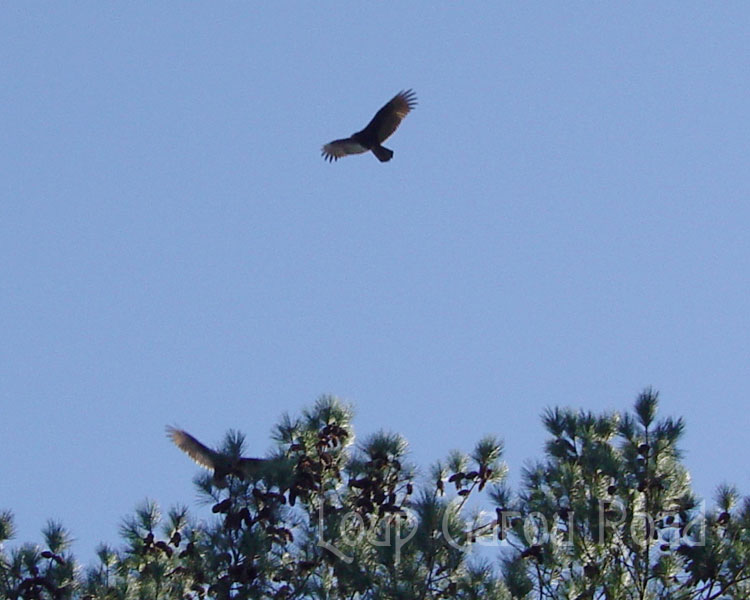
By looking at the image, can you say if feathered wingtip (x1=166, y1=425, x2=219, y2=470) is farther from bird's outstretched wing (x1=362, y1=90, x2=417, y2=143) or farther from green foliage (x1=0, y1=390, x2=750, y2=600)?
bird's outstretched wing (x1=362, y1=90, x2=417, y2=143)

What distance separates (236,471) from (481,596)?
1.55 meters

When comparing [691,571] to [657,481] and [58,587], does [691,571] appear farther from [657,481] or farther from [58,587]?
[58,587]

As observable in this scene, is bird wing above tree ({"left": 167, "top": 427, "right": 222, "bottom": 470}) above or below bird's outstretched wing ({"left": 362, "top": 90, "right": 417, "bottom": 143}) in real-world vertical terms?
below

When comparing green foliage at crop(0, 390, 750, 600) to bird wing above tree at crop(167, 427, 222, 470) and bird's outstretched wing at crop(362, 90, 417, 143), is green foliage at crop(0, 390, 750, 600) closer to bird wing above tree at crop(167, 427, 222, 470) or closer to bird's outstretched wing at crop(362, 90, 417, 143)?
bird wing above tree at crop(167, 427, 222, 470)

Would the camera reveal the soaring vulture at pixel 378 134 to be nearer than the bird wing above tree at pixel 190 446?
No

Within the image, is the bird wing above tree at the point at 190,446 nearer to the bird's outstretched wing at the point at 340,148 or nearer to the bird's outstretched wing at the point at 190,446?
the bird's outstretched wing at the point at 190,446

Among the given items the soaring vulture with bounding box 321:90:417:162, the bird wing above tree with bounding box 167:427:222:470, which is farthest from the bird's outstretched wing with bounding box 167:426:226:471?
the soaring vulture with bounding box 321:90:417:162

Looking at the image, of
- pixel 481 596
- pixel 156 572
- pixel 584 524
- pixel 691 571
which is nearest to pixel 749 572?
pixel 691 571

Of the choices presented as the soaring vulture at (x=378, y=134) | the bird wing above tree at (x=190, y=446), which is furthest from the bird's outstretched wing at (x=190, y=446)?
the soaring vulture at (x=378, y=134)

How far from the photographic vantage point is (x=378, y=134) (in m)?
15.5

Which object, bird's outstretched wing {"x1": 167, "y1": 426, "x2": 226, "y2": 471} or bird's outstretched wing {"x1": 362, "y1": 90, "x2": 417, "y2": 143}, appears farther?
bird's outstretched wing {"x1": 362, "y1": 90, "x2": 417, "y2": 143}

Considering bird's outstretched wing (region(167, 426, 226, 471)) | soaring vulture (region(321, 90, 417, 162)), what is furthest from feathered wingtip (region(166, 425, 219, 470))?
soaring vulture (region(321, 90, 417, 162))

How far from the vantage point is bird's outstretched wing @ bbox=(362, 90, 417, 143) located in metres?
15.5

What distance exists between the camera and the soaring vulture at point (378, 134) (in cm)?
1547
